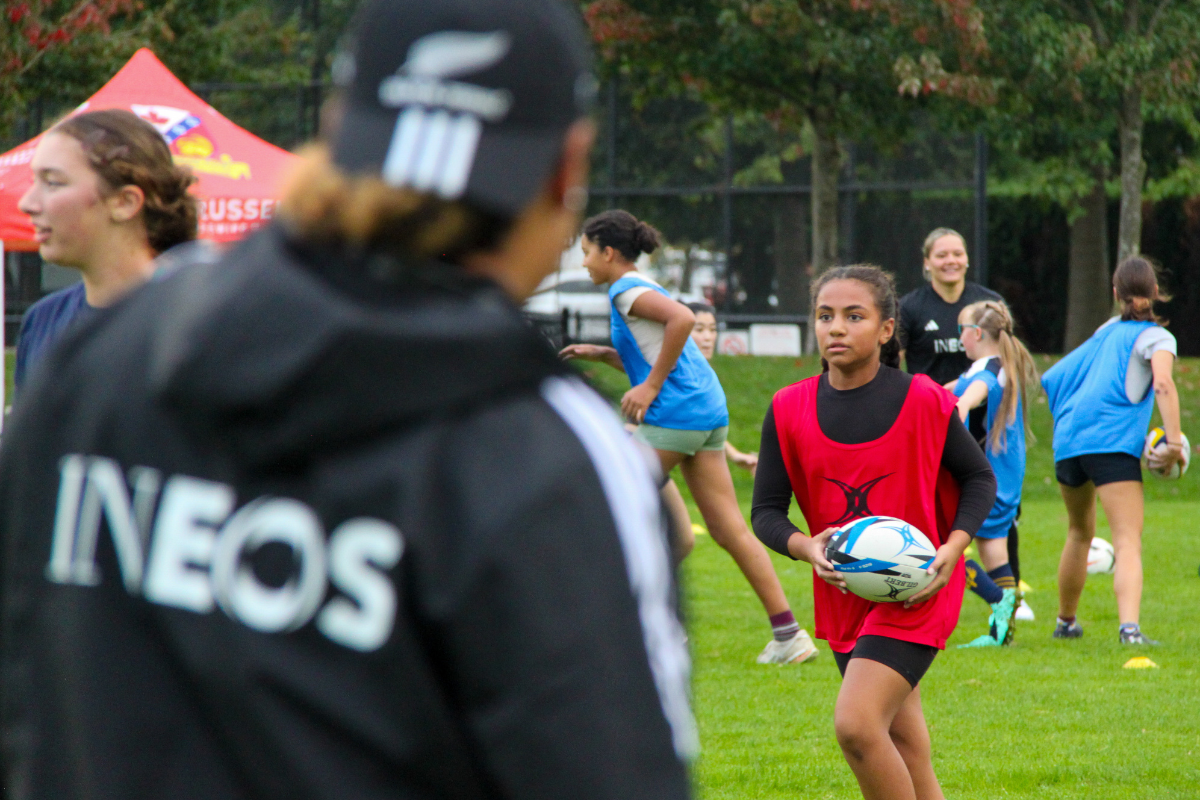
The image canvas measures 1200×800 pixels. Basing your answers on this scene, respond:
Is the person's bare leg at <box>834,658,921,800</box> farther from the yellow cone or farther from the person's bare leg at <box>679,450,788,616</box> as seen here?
the yellow cone

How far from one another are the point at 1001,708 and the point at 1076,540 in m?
1.78

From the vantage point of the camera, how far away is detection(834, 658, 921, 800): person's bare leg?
154 inches

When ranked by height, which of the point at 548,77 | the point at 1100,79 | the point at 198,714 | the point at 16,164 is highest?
the point at 1100,79

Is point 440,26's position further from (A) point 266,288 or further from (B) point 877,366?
(B) point 877,366

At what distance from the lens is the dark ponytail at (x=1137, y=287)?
7.65 metres

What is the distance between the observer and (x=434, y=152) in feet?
4.10

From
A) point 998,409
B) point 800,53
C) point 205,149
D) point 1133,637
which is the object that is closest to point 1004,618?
point 1133,637

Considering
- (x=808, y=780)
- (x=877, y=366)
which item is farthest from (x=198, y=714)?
(x=808, y=780)

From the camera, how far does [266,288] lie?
4.01 ft

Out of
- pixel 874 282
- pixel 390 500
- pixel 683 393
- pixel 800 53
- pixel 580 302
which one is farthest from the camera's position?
pixel 580 302

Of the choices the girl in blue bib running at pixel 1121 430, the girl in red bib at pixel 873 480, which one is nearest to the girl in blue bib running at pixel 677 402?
the girl in blue bib running at pixel 1121 430

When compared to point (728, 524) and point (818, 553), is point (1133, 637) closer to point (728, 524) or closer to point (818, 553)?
point (728, 524)

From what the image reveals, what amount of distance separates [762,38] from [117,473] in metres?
18.4

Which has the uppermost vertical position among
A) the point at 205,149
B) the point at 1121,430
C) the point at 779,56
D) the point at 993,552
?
the point at 779,56
